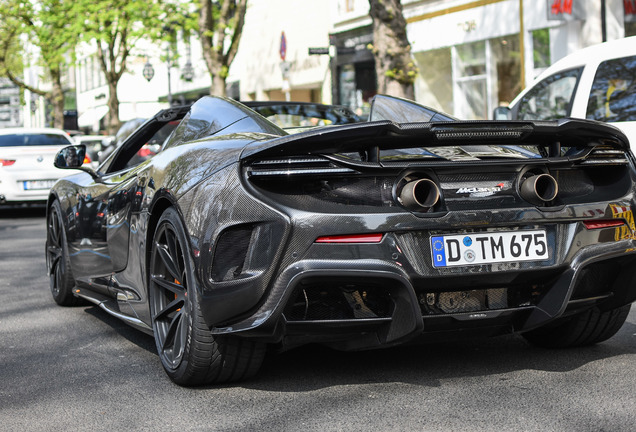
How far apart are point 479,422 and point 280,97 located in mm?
33649

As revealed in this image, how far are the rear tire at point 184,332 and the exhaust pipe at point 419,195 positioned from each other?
2.91 ft

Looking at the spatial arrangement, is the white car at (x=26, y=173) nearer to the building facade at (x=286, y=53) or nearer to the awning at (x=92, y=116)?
the building facade at (x=286, y=53)

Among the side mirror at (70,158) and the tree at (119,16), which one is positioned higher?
the tree at (119,16)

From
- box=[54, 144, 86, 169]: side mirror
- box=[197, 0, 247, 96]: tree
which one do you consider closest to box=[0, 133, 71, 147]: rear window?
box=[197, 0, 247, 96]: tree

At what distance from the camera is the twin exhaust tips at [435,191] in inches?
149

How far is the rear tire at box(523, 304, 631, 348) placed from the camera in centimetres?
468

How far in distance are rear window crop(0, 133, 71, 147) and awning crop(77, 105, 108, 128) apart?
45742 mm

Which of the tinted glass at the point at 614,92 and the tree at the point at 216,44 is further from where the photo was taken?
the tree at the point at 216,44

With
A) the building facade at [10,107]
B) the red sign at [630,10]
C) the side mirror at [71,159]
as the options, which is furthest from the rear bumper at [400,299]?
the building facade at [10,107]

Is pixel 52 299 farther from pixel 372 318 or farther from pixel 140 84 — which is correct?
Result: pixel 140 84

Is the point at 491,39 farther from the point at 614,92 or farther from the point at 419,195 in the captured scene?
the point at 419,195

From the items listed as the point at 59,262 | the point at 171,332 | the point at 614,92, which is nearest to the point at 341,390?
the point at 171,332

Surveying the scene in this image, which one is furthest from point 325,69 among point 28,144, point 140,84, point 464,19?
point 140,84

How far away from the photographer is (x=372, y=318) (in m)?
3.82
